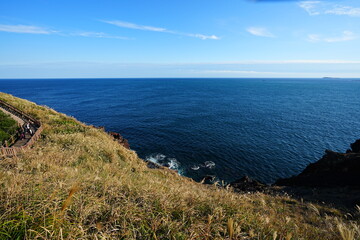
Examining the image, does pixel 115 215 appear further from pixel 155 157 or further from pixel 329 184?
pixel 155 157

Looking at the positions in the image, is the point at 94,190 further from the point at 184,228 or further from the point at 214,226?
the point at 214,226

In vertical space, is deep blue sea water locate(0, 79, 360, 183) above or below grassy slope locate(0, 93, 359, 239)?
below

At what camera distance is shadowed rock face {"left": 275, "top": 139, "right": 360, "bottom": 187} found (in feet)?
47.7

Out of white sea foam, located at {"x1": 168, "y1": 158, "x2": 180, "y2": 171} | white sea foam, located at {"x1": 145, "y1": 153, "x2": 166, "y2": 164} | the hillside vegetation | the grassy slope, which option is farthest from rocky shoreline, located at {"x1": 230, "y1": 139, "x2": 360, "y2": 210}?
the hillside vegetation

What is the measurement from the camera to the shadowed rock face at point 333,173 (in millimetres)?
14527

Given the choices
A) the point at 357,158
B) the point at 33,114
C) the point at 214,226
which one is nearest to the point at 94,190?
the point at 214,226

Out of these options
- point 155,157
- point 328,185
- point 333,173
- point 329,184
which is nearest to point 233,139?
point 155,157

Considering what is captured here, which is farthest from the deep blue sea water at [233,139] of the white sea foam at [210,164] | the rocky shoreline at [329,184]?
the rocky shoreline at [329,184]

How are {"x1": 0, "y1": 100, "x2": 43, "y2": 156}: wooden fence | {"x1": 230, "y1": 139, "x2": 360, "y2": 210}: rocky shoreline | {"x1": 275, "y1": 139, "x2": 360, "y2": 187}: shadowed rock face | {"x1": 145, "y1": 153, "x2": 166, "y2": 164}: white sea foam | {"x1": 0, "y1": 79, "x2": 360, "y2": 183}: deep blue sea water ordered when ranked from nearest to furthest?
{"x1": 0, "y1": 100, "x2": 43, "y2": 156}: wooden fence, {"x1": 230, "y1": 139, "x2": 360, "y2": 210}: rocky shoreline, {"x1": 275, "y1": 139, "x2": 360, "y2": 187}: shadowed rock face, {"x1": 0, "y1": 79, "x2": 360, "y2": 183}: deep blue sea water, {"x1": 145, "y1": 153, "x2": 166, "y2": 164}: white sea foam

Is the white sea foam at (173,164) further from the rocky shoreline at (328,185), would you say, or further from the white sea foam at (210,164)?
the rocky shoreline at (328,185)

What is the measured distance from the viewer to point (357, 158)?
1567 centimetres

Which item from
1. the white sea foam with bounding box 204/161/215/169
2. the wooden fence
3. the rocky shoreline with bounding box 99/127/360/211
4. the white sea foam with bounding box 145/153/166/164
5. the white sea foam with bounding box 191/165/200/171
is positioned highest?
the wooden fence

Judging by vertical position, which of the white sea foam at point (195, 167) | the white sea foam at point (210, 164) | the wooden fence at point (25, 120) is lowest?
the white sea foam at point (195, 167)

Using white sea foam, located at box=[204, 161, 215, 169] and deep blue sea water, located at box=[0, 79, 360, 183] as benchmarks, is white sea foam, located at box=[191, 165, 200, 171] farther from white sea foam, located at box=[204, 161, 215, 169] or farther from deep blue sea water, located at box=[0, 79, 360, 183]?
white sea foam, located at box=[204, 161, 215, 169]
